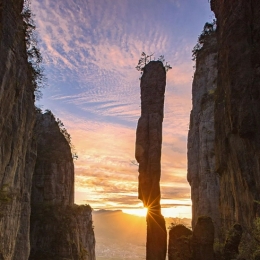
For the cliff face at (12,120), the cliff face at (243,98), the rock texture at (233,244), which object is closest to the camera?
the cliff face at (243,98)

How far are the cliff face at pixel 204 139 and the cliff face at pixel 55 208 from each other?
19968 millimetres

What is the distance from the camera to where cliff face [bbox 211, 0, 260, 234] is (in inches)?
559

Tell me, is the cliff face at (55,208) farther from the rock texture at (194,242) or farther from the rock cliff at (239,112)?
the rock texture at (194,242)

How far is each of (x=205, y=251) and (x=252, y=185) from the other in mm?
4049

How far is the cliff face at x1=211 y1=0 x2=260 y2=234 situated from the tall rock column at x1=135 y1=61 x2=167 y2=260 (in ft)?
34.2

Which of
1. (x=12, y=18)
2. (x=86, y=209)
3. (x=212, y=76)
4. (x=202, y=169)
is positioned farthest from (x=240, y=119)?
(x=86, y=209)

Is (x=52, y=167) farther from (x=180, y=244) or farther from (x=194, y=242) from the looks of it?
(x=194, y=242)

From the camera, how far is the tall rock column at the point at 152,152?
88.2 feet

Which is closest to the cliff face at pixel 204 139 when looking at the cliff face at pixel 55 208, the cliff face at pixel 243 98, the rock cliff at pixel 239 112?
the rock cliff at pixel 239 112

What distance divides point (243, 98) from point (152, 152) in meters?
16.3

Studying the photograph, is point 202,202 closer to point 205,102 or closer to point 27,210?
point 205,102

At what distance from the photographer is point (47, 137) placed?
52688 millimetres

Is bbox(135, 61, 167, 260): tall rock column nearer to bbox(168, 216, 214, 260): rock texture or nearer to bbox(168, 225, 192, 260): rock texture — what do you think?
bbox(168, 225, 192, 260): rock texture

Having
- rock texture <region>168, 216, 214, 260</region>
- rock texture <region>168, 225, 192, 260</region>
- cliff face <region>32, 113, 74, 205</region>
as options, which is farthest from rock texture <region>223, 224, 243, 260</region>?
cliff face <region>32, 113, 74, 205</region>
